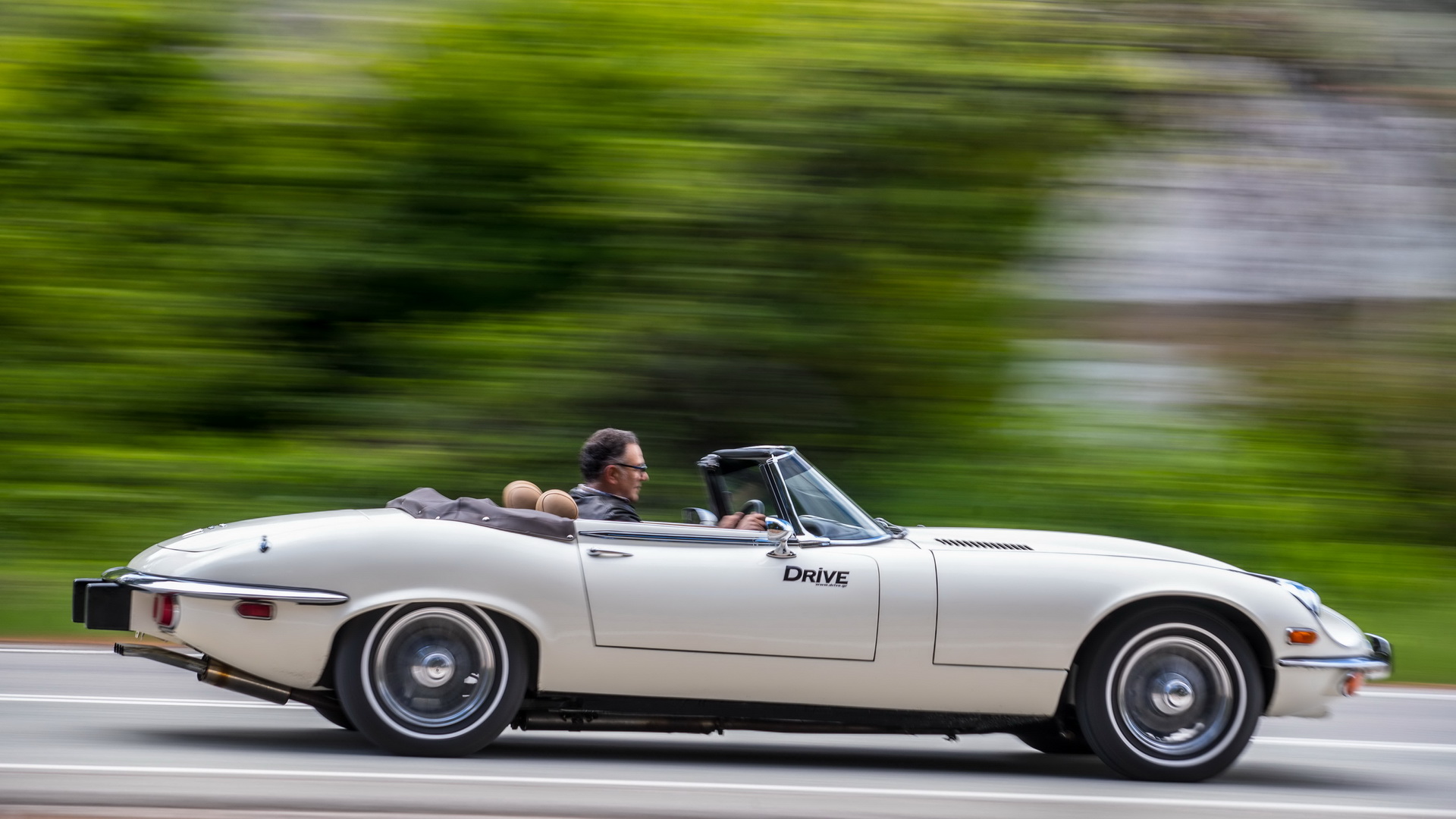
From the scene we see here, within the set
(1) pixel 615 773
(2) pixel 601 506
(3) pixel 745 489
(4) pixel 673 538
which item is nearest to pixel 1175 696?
(3) pixel 745 489

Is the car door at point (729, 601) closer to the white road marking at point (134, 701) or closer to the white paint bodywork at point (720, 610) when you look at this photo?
the white paint bodywork at point (720, 610)

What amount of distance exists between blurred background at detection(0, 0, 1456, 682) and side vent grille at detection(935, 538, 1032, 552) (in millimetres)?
6114

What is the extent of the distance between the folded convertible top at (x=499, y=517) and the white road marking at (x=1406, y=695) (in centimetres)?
482

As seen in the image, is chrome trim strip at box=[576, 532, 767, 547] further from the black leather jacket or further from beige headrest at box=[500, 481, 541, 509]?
beige headrest at box=[500, 481, 541, 509]

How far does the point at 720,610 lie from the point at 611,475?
872mm

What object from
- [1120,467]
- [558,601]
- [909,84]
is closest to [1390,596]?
[1120,467]

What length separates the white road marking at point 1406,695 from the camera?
770cm

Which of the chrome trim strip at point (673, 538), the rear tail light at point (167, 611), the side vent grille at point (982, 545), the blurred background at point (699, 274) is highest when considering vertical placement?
the blurred background at point (699, 274)

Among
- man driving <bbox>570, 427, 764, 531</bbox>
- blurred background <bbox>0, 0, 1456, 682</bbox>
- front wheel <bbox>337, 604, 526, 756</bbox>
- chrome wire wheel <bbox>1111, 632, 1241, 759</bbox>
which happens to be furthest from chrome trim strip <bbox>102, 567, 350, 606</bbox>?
blurred background <bbox>0, 0, 1456, 682</bbox>

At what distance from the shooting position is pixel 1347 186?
42.8 ft

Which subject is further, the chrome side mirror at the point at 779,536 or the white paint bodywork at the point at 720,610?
the chrome side mirror at the point at 779,536

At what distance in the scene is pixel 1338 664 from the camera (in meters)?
5.14

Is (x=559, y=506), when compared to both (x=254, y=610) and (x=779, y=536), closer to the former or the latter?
(x=779, y=536)

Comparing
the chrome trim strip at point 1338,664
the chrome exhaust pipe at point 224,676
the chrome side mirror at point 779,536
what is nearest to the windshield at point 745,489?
the chrome side mirror at point 779,536
